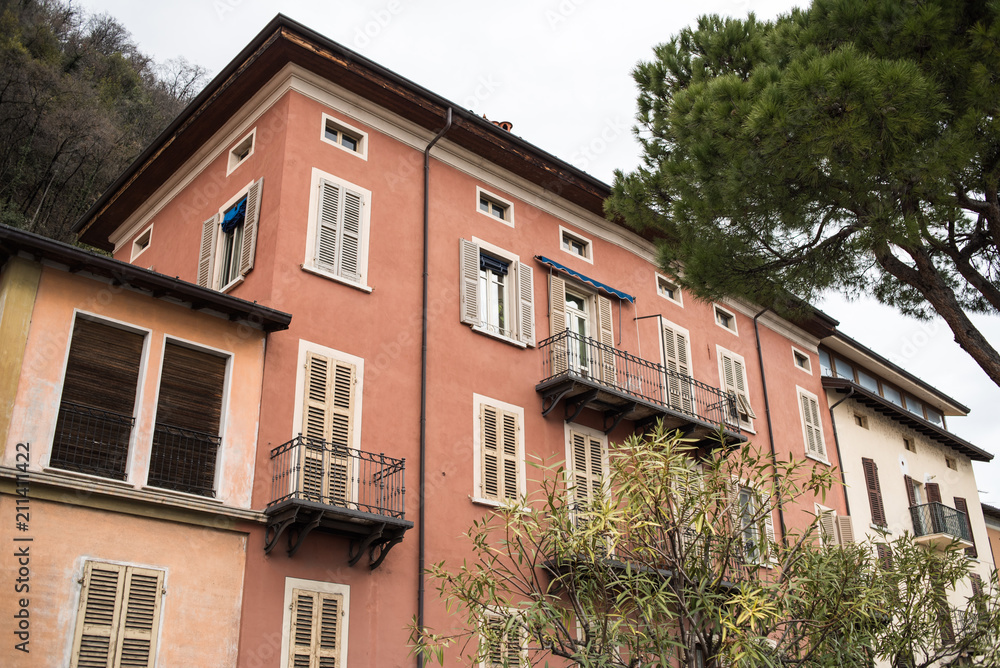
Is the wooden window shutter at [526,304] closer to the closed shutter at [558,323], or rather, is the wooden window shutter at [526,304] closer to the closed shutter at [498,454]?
the closed shutter at [558,323]

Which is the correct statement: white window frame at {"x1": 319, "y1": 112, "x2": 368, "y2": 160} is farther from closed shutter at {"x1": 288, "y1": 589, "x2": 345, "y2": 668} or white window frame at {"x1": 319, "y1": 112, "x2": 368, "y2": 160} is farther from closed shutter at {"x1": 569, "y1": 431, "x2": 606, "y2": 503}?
closed shutter at {"x1": 288, "y1": 589, "x2": 345, "y2": 668}

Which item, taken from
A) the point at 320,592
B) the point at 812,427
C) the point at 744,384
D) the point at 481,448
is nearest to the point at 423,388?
the point at 481,448

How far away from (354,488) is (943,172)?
795cm

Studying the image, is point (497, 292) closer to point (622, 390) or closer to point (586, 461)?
point (622, 390)

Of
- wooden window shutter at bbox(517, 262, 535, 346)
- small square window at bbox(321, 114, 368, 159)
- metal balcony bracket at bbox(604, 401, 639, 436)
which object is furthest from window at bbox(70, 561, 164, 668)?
metal balcony bracket at bbox(604, 401, 639, 436)

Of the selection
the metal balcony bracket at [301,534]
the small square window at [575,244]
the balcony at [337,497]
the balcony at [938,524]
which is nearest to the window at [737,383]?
the small square window at [575,244]

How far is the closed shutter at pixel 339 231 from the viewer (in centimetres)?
1419

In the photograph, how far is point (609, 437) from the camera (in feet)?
55.5

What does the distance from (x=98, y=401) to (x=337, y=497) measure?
316 centimetres

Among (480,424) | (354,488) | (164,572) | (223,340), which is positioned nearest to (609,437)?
(480,424)

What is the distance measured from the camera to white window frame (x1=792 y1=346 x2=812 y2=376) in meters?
24.1

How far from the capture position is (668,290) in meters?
20.3

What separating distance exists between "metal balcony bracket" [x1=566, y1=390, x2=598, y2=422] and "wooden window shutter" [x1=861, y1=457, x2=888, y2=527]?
11313mm

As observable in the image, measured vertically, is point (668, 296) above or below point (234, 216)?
above
